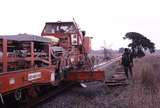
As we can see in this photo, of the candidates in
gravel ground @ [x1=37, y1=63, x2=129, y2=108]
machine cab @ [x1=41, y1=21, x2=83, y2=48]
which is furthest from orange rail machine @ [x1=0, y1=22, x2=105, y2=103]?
gravel ground @ [x1=37, y1=63, x2=129, y2=108]

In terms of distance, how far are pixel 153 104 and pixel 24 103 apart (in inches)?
137

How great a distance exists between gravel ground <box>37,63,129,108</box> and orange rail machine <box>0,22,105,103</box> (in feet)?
1.77

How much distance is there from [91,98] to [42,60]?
7.25 ft

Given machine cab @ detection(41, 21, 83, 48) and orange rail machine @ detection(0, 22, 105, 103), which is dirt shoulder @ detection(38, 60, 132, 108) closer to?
orange rail machine @ detection(0, 22, 105, 103)

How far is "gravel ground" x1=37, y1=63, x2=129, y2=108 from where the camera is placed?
10203mm

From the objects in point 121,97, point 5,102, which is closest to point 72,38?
point 121,97

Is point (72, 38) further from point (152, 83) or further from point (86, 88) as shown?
point (152, 83)

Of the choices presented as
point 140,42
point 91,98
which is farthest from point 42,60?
point 140,42

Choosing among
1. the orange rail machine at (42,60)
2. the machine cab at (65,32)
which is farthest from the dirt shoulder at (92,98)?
the machine cab at (65,32)

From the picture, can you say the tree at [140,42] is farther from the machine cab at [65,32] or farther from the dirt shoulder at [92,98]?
the dirt shoulder at [92,98]

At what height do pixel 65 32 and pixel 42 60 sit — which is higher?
pixel 65 32

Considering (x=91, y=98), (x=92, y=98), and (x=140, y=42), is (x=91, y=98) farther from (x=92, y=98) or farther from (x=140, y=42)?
(x=140, y=42)

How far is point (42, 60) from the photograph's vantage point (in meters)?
10.4

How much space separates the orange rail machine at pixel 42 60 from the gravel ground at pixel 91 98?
541 millimetres
